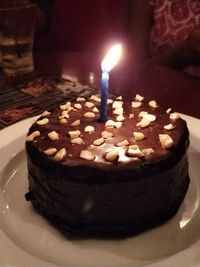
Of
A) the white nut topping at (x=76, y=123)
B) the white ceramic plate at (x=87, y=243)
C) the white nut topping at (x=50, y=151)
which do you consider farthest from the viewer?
the white nut topping at (x=76, y=123)

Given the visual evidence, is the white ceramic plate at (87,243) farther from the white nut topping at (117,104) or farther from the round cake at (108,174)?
the white nut topping at (117,104)

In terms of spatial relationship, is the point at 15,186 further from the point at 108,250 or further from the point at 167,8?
the point at 167,8

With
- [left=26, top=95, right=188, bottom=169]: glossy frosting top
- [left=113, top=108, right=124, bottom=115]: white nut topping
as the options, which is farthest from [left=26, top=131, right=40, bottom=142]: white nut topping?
[left=113, top=108, right=124, bottom=115]: white nut topping

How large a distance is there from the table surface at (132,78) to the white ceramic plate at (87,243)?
0.48m

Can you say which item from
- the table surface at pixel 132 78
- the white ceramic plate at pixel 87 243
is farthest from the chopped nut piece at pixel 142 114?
the table surface at pixel 132 78

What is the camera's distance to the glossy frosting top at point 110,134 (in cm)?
83

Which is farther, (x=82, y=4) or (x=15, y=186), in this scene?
(x=82, y=4)

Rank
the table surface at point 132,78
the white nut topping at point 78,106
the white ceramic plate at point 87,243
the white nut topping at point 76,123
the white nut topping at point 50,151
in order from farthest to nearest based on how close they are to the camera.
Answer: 1. the table surface at point 132,78
2. the white nut topping at point 78,106
3. the white nut topping at point 76,123
4. the white nut topping at point 50,151
5. the white ceramic plate at point 87,243

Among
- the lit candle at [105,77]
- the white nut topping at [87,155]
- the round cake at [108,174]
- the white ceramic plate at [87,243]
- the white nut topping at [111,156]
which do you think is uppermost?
the lit candle at [105,77]

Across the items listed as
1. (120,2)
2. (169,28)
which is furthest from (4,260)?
(120,2)

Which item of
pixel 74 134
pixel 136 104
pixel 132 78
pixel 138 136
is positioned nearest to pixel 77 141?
pixel 74 134

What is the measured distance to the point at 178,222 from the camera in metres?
0.90

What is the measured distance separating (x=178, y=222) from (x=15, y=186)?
428 millimetres

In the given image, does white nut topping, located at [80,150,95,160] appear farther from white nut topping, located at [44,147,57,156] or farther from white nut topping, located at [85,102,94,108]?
white nut topping, located at [85,102,94,108]
